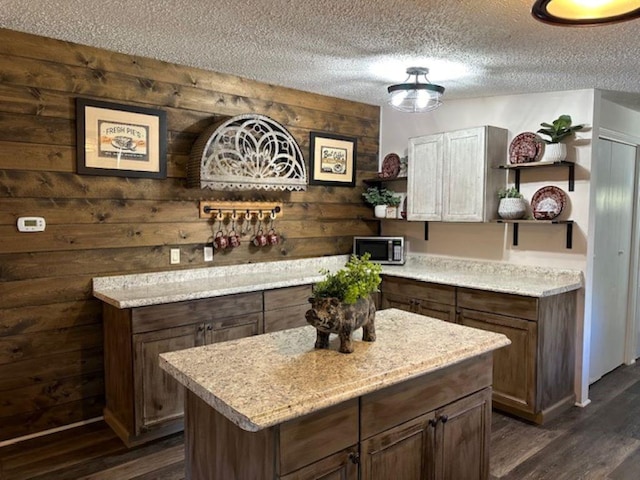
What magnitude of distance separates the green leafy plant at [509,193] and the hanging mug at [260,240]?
1883mm

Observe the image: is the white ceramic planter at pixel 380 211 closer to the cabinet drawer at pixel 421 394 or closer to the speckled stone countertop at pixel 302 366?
the speckled stone countertop at pixel 302 366

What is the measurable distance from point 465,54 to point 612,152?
186 cm

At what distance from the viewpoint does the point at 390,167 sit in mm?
4613

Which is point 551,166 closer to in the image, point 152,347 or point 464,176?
point 464,176

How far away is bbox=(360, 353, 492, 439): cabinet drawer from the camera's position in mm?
1663

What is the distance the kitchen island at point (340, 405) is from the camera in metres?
1.44

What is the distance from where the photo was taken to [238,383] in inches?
60.6

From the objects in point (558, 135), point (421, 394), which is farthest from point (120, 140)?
point (558, 135)

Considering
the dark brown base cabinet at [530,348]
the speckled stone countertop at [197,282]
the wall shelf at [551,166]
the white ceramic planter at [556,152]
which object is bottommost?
the dark brown base cabinet at [530,348]

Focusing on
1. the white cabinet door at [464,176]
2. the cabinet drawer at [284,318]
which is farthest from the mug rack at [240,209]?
the white cabinet door at [464,176]

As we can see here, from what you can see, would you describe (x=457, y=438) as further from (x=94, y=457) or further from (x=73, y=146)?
Answer: (x=73, y=146)

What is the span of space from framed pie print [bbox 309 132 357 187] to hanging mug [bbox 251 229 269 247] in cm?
71

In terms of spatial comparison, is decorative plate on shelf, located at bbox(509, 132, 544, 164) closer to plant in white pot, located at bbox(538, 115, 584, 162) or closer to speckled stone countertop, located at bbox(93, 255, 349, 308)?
plant in white pot, located at bbox(538, 115, 584, 162)

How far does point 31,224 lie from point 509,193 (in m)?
3.29
